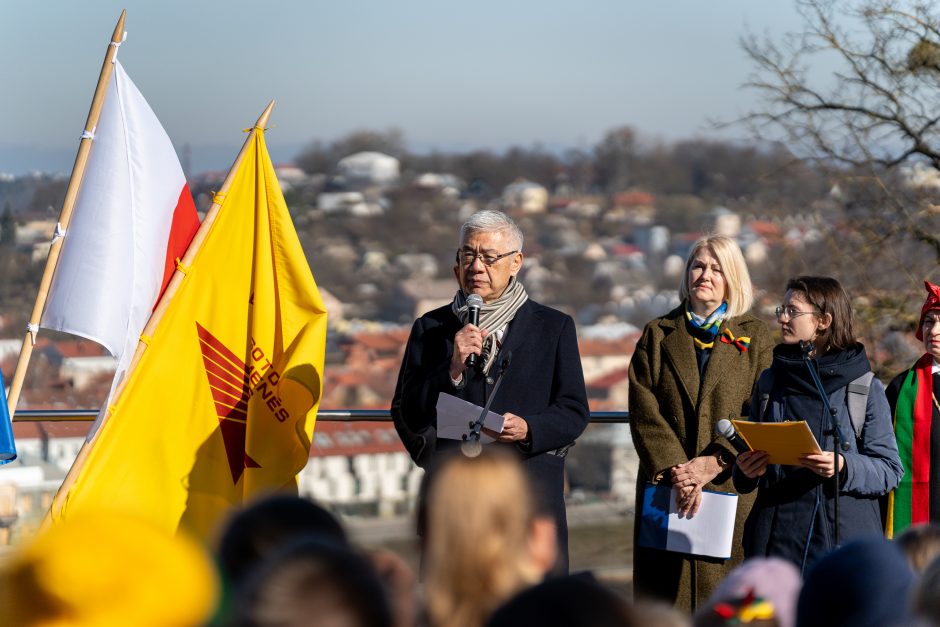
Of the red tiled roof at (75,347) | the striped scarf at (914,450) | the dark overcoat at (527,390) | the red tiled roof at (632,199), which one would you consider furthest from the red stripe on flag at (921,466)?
the red tiled roof at (632,199)

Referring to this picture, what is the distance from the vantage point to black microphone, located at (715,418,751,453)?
417cm

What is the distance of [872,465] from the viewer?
13.9ft

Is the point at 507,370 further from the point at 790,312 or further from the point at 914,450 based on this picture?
the point at 914,450

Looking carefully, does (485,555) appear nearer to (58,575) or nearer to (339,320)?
(58,575)

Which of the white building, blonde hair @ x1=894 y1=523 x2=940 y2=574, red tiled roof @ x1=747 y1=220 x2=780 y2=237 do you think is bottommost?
blonde hair @ x1=894 y1=523 x2=940 y2=574

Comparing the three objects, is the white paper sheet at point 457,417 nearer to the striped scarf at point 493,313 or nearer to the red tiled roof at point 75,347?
the striped scarf at point 493,313

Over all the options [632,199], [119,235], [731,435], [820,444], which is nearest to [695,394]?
[731,435]

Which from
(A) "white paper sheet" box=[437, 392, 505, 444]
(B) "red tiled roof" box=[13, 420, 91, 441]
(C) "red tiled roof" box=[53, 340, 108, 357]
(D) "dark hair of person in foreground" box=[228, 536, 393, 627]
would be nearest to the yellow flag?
(B) "red tiled roof" box=[13, 420, 91, 441]

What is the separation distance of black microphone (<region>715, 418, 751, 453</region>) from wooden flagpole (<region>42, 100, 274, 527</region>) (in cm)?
209

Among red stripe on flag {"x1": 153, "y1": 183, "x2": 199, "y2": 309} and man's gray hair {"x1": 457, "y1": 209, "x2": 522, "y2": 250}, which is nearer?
man's gray hair {"x1": 457, "y1": 209, "x2": 522, "y2": 250}

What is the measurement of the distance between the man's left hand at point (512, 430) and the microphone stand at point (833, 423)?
0.96m

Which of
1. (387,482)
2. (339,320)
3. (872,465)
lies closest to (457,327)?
(872,465)

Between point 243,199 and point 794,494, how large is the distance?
7.80 ft

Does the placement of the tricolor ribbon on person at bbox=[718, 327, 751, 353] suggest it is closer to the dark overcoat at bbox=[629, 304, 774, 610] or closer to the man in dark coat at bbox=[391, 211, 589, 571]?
the dark overcoat at bbox=[629, 304, 774, 610]
